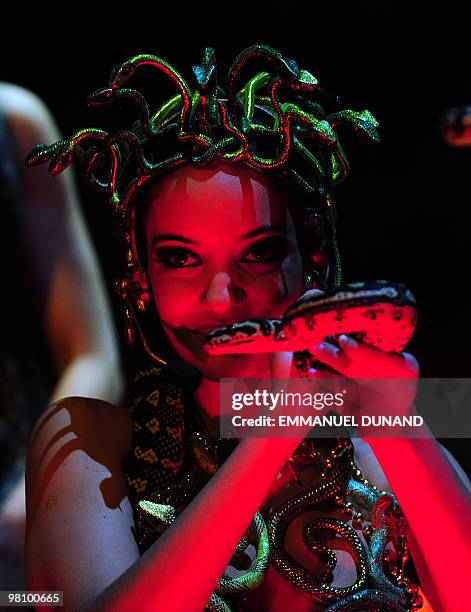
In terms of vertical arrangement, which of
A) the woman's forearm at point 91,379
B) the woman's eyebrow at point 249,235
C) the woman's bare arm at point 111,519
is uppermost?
the woman's eyebrow at point 249,235

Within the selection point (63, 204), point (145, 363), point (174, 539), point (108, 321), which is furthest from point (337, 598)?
point (63, 204)

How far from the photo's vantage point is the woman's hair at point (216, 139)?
125 cm

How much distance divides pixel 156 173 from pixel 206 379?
0.98 ft

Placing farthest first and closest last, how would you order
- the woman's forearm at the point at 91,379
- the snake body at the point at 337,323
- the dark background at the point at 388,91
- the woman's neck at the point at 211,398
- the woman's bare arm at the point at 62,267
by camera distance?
1. the woman's bare arm at the point at 62,267
2. the woman's forearm at the point at 91,379
3. the dark background at the point at 388,91
4. the woman's neck at the point at 211,398
5. the snake body at the point at 337,323

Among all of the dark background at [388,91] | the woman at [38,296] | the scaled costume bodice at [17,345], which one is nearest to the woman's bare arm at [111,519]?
the dark background at [388,91]

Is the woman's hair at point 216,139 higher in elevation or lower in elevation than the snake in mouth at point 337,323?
higher

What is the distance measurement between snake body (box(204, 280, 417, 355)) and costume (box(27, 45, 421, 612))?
0.35m

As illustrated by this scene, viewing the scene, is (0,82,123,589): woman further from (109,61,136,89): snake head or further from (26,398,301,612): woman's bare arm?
(109,61,136,89): snake head

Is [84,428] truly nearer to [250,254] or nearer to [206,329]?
[206,329]

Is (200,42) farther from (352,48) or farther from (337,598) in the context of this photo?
(337,598)

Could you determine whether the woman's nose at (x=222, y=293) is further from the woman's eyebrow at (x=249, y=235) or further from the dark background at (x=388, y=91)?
the dark background at (x=388, y=91)

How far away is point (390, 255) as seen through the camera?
172cm

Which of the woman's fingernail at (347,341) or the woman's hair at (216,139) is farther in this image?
the woman's hair at (216,139)

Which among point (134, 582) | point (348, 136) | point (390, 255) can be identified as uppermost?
point (348, 136)
